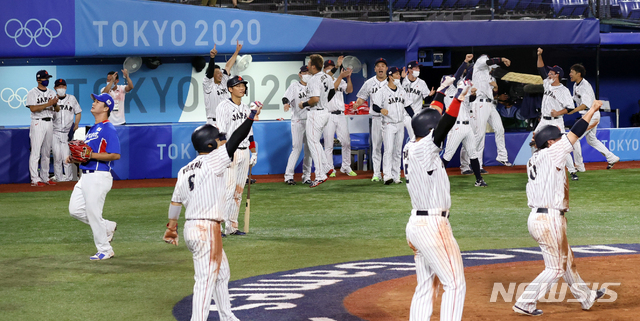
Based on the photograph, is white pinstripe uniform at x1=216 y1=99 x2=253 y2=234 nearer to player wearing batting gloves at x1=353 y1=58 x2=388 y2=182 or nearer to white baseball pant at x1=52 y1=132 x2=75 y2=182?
player wearing batting gloves at x1=353 y1=58 x2=388 y2=182

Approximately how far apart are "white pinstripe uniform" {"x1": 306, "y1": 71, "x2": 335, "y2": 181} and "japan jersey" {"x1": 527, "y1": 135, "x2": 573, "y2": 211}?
27.0 ft

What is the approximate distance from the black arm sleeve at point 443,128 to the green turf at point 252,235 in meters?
2.69

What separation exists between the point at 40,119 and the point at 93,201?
8.12 metres

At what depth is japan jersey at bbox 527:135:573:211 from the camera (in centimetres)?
582

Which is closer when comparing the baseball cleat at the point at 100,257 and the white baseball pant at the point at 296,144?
the baseball cleat at the point at 100,257

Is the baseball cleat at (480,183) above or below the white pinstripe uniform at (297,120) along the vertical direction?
below

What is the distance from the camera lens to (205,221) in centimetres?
527

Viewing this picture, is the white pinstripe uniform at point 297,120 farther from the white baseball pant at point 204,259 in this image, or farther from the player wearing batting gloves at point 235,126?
the white baseball pant at point 204,259

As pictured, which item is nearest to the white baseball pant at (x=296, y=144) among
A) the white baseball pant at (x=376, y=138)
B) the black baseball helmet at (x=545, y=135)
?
the white baseball pant at (x=376, y=138)

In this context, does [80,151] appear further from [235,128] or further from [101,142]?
[235,128]

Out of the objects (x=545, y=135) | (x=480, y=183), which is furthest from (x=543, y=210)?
(x=480, y=183)

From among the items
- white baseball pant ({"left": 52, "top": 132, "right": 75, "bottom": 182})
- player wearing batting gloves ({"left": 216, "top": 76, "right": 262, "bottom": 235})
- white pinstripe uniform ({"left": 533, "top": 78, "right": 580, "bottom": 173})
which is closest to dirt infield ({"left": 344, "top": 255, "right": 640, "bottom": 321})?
player wearing batting gloves ({"left": 216, "top": 76, "right": 262, "bottom": 235})

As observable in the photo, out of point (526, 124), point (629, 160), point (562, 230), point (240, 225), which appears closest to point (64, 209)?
point (240, 225)

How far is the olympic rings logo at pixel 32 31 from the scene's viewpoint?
51.5 feet
